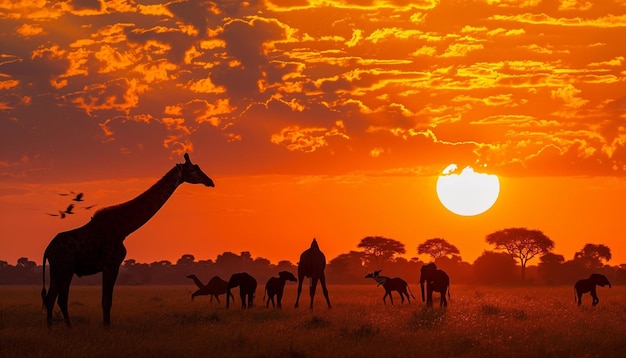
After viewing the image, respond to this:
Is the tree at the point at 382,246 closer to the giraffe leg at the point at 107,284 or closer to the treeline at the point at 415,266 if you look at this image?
the treeline at the point at 415,266

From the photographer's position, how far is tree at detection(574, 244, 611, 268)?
122188 millimetres

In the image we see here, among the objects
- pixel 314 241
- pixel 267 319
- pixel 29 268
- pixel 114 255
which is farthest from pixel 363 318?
pixel 29 268

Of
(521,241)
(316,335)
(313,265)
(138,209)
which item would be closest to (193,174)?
(138,209)

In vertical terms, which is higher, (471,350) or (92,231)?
(92,231)

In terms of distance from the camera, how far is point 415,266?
142 m

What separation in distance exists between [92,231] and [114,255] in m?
0.89

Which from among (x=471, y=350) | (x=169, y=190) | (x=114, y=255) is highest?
(x=169, y=190)

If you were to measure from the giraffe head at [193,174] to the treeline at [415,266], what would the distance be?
81.7 m

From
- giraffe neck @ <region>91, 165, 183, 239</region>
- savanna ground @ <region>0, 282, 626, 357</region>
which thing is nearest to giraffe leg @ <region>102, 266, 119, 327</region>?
savanna ground @ <region>0, 282, 626, 357</region>

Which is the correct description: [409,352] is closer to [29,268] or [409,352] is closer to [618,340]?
[618,340]

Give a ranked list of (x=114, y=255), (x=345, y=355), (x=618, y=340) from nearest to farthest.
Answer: (x=345, y=355) < (x=618, y=340) < (x=114, y=255)

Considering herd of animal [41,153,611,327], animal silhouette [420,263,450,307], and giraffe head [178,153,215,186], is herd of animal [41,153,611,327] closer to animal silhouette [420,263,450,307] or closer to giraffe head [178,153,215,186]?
giraffe head [178,153,215,186]

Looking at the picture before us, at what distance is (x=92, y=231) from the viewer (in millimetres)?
23531

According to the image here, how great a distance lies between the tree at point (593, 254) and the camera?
122m
